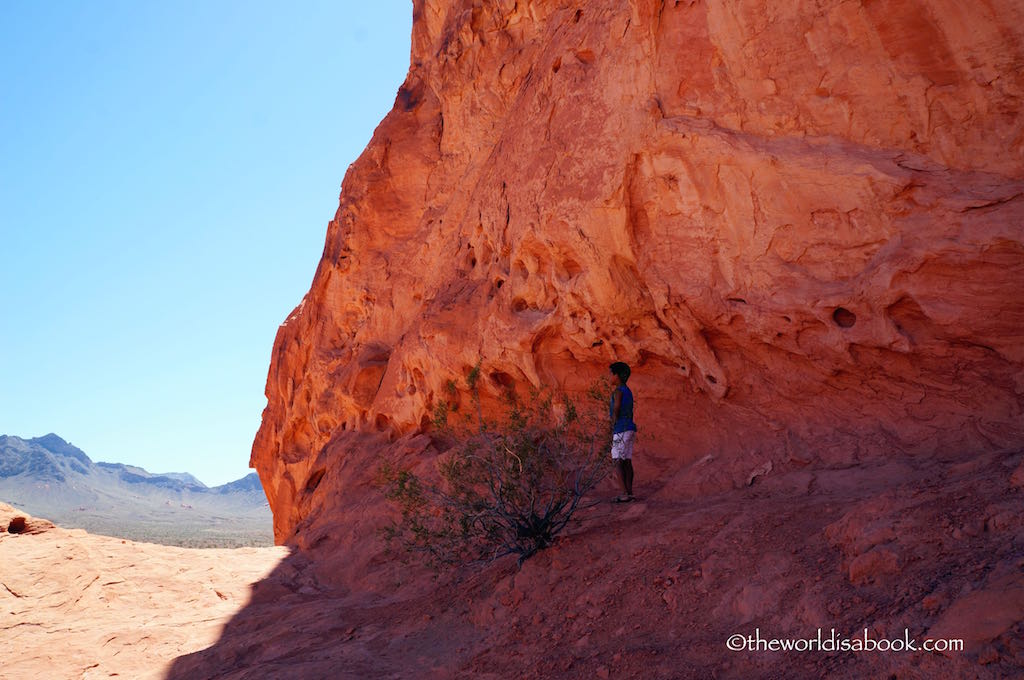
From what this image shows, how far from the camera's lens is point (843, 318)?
245 inches

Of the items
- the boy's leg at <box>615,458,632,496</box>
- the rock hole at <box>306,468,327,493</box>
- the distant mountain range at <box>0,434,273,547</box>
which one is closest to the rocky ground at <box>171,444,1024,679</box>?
the boy's leg at <box>615,458,632,496</box>

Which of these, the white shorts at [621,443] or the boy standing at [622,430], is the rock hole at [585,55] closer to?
the boy standing at [622,430]

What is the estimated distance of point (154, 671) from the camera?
6.34 metres

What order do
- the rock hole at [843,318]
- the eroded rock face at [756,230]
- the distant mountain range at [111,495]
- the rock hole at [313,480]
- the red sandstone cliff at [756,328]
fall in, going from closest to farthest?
the red sandstone cliff at [756,328] → the eroded rock face at [756,230] → the rock hole at [843,318] → the rock hole at [313,480] → the distant mountain range at [111,495]

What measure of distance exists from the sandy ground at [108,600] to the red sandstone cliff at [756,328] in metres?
0.89

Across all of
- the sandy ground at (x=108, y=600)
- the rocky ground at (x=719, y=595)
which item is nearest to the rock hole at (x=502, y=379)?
the rocky ground at (x=719, y=595)

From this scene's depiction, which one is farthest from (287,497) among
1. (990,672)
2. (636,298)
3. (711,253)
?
(990,672)

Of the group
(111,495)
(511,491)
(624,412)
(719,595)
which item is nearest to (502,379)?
(624,412)

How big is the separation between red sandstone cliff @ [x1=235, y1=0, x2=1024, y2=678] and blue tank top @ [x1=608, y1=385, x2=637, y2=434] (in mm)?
787

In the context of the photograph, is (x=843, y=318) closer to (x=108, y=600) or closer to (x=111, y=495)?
(x=108, y=600)

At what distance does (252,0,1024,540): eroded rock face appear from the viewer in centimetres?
549

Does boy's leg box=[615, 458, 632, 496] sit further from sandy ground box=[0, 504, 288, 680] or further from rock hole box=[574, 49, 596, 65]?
rock hole box=[574, 49, 596, 65]

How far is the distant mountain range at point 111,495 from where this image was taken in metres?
73.8

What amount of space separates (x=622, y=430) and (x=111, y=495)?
123936mm
